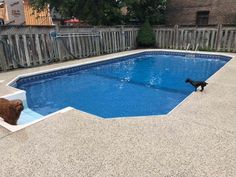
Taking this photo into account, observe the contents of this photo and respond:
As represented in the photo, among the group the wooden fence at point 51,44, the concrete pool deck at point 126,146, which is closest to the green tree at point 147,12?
the wooden fence at point 51,44

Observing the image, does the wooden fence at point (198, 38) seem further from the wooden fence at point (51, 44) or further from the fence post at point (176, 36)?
the wooden fence at point (51, 44)

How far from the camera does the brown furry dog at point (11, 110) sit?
303 cm

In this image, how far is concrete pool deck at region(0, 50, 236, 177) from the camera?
6.89ft

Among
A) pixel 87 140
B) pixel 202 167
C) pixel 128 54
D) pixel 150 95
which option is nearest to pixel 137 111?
pixel 150 95

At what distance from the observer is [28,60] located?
25.2ft

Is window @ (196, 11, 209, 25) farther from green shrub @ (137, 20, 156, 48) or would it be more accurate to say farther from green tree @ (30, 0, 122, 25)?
green tree @ (30, 0, 122, 25)

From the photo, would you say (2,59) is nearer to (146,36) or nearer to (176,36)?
(146,36)

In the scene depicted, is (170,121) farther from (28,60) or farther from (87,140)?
(28,60)

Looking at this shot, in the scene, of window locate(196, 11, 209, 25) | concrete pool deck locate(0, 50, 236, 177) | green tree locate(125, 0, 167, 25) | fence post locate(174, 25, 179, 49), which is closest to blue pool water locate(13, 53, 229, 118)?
concrete pool deck locate(0, 50, 236, 177)

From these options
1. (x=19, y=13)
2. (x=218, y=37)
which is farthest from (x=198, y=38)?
(x=19, y=13)

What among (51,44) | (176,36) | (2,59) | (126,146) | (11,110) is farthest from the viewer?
(176,36)

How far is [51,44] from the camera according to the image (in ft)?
27.5

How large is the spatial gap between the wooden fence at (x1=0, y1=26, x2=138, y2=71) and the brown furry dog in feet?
14.8

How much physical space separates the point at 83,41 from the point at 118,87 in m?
4.22
